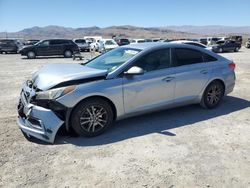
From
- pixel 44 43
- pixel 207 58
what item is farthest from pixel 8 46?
pixel 207 58

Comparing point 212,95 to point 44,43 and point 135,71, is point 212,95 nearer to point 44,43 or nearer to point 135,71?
point 135,71

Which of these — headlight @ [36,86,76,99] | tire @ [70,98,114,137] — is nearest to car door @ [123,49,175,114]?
tire @ [70,98,114,137]

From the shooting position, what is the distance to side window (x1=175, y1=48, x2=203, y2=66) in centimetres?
593

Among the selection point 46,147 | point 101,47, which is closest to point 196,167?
point 46,147

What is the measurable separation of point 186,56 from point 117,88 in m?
1.95

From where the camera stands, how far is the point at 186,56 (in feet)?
20.0

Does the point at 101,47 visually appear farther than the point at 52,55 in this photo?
Yes

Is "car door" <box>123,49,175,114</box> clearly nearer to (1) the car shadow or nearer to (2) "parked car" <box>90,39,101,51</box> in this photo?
(1) the car shadow

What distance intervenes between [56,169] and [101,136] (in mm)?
1262

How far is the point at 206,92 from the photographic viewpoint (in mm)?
6391

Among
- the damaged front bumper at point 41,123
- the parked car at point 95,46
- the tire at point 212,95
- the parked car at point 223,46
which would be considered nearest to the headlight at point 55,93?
the damaged front bumper at point 41,123

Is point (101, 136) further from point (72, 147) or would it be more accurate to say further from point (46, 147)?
point (46, 147)

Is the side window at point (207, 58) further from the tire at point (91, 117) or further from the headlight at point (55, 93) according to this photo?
the headlight at point (55, 93)

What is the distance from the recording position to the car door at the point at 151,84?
5168 millimetres
